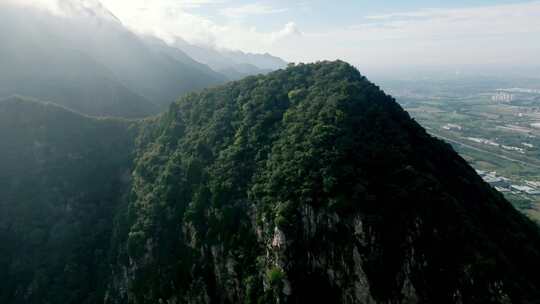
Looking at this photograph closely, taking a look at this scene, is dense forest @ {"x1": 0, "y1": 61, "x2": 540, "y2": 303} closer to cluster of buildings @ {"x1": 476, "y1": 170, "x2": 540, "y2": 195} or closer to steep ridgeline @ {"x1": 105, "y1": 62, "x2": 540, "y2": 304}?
steep ridgeline @ {"x1": 105, "y1": 62, "x2": 540, "y2": 304}

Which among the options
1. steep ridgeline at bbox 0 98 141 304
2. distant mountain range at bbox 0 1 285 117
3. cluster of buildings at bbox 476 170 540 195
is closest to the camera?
steep ridgeline at bbox 0 98 141 304

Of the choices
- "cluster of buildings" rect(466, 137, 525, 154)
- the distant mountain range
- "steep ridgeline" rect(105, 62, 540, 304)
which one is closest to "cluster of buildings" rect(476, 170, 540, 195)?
"cluster of buildings" rect(466, 137, 525, 154)

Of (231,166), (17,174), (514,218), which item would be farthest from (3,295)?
(514,218)

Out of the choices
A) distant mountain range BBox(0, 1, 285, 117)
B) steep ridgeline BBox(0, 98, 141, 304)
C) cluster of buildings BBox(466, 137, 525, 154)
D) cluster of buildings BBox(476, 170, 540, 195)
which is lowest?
cluster of buildings BBox(476, 170, 540, 195)

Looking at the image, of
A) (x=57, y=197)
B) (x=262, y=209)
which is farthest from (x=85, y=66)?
(x=262, y=209)

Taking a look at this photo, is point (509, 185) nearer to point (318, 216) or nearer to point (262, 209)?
point (318, 216)

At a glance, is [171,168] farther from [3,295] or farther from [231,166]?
[3,295]

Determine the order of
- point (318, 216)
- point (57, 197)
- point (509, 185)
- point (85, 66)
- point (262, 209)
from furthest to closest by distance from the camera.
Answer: point (85, 66)
point (509, 185)
point (57, 197)
point (262, 209)
point (318, 216)
